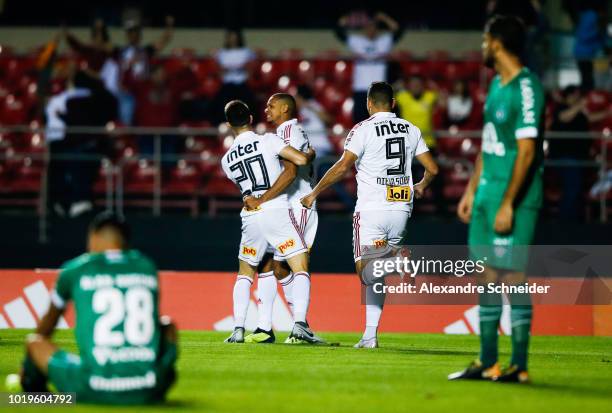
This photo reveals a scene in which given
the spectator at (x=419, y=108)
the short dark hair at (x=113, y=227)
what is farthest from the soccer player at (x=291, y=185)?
the spectator at (x=419, y=108)

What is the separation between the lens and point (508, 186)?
7719 millimetres

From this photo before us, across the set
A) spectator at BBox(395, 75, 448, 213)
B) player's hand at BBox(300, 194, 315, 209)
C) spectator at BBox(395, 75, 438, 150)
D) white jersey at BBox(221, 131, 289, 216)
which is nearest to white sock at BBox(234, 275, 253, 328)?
white jersey at BBox(221, 131, 289, 216)

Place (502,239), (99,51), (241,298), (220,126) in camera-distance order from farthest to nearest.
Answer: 1. (99,51)
2. (220,126)
3. (241,298)
4. (502,239)

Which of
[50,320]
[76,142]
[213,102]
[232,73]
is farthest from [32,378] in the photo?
[232,73]

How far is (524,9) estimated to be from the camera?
65.3 feet

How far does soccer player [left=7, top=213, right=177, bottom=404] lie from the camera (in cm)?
650

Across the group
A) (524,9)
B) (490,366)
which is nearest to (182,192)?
(524,9)

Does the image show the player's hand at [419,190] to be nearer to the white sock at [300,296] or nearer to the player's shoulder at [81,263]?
the white sock at [300,296]

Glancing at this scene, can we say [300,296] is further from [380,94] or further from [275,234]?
[380,94]

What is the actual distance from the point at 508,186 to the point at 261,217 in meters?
4.35

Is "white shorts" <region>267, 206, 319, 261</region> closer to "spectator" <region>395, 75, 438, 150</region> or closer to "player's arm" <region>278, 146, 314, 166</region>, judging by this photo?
"player's arm" <region>278, 146, 314, 166</region>

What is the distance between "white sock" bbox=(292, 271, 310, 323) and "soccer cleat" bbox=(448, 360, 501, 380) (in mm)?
3413

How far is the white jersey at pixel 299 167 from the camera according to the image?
11.9 metres

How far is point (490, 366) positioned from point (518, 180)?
1.32 m
